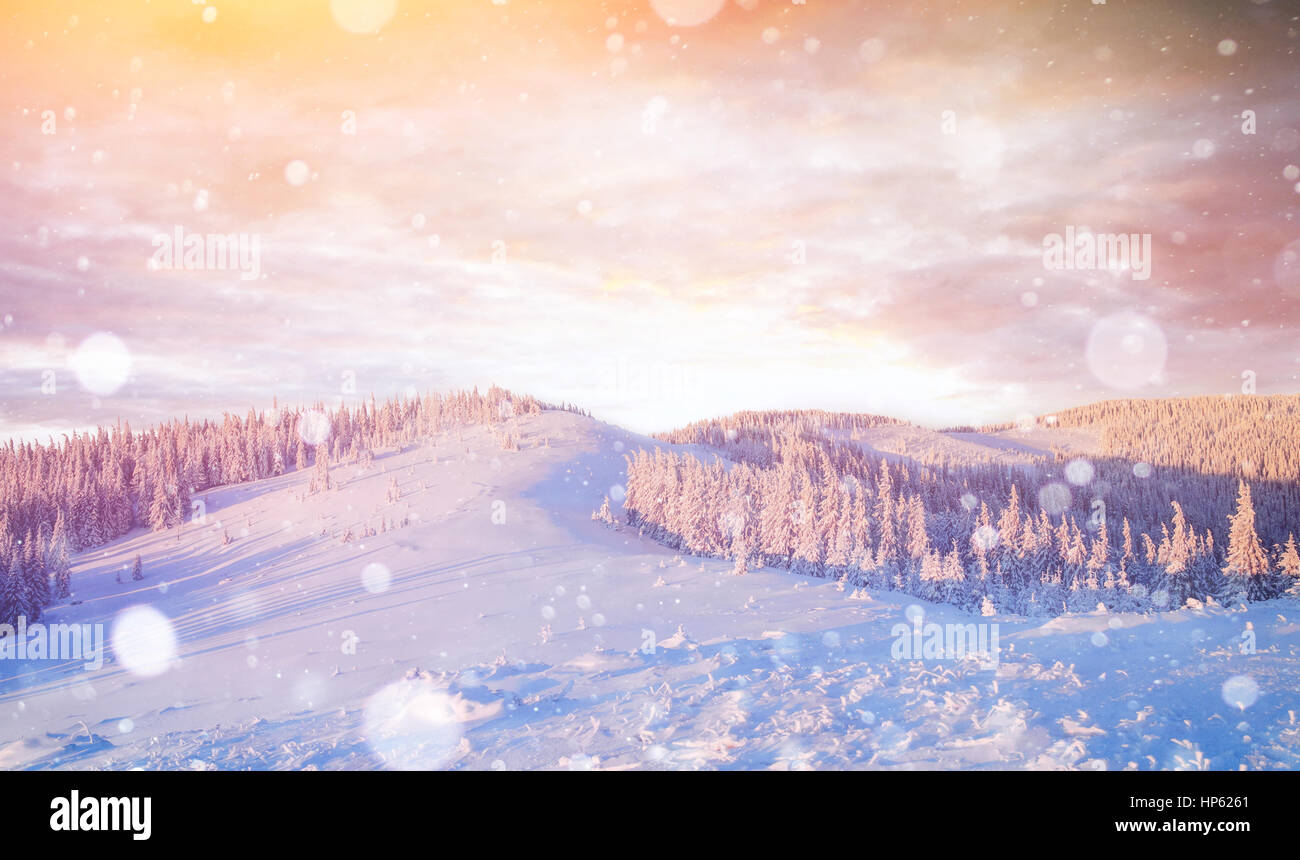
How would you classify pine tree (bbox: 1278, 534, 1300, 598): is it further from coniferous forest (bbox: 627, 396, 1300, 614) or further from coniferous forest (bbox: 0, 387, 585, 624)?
coniferous forest (bbox: 0, 387, 585, 624)

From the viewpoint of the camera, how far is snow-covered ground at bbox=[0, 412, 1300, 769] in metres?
7.48

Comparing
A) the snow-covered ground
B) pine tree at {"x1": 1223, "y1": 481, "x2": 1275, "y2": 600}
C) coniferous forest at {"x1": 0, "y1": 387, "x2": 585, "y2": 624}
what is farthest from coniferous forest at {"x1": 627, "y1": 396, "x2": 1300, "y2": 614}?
coniferous forest at {"x1": 0, "y1": 387, "x2": 585, "y2": 624}

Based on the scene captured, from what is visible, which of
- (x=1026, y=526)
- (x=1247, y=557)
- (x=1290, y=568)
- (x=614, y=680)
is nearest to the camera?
(x=614, y=680)

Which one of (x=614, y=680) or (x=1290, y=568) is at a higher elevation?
(x=614, y=680)

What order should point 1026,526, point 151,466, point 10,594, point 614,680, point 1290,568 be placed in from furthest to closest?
1. point 151,466
2. point 1026,526
3. point 10,594
4. point 1290,568
5. point 614,680

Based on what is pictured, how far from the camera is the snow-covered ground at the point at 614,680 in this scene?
7480mm

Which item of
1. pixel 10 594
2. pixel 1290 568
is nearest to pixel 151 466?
pixel 10 594

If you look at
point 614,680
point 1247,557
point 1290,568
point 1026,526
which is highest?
point 614,680

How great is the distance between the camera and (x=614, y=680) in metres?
10.3

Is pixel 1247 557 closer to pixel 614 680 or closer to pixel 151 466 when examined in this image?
pixel 614 680
